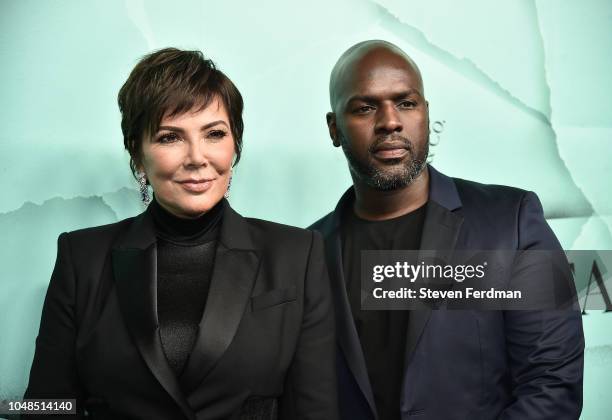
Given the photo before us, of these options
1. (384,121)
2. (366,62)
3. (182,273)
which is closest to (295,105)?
(366,62)

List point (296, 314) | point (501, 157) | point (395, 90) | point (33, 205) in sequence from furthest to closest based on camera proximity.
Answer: point (501, 157)
point (33, 205)
point (395, 90)
point (296, 314)

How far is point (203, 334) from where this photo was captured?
64.5 inches

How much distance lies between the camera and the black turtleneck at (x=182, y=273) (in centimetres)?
168

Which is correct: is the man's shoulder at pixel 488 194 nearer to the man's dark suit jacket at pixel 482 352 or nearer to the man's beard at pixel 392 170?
the man's dark suit jacket at pixel 482 352

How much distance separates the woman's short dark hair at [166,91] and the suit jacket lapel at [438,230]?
2.34ft

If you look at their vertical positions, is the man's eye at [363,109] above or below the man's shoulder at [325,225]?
above

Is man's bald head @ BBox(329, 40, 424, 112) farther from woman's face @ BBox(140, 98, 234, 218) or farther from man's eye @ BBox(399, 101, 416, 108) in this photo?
woman's face @ BBox(140, 98, 234, 218)

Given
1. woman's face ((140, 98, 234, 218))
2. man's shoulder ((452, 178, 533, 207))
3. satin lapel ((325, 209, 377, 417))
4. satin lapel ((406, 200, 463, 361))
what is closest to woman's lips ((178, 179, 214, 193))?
woman's face ((140, 98, 234, 218))

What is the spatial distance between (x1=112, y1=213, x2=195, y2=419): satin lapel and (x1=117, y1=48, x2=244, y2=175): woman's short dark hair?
0.72 ft

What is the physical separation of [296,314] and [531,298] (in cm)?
76

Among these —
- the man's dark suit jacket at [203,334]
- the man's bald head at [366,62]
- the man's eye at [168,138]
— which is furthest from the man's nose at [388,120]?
the man's eye at [168,138]

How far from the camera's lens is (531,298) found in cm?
203

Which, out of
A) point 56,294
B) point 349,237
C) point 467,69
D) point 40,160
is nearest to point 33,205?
point 40,160

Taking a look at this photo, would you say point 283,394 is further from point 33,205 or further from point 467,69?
point 467,69
